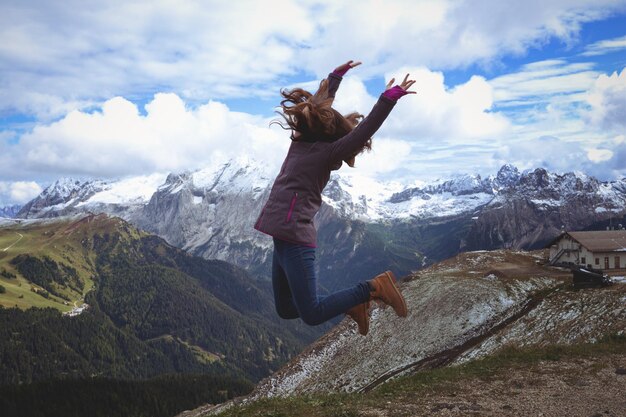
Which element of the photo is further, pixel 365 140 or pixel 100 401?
pixel 100 401

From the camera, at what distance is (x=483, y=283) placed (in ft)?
172

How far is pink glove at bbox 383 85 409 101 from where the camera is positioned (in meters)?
7.88

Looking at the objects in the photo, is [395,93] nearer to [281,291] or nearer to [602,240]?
[281,291]

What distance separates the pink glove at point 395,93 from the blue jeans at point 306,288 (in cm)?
308

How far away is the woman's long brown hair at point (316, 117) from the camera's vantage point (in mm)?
8672

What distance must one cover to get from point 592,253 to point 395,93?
247 feet

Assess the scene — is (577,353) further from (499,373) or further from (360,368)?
(360,368)

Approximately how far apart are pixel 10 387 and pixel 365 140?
643 feet

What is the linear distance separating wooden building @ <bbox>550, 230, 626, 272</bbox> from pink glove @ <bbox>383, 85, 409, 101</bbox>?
72445 mm

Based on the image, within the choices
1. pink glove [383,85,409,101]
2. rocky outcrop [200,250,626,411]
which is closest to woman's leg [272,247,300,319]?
pink glove [383,85,409,101]

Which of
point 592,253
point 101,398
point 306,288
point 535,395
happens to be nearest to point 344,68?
point 306,288

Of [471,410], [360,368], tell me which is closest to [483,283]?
[360,368]

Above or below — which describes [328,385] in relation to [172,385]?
above

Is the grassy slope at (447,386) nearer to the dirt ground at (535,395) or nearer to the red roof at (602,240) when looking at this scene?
the dirt ground at (535,395)
